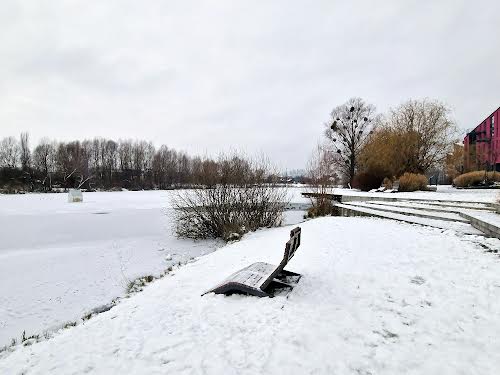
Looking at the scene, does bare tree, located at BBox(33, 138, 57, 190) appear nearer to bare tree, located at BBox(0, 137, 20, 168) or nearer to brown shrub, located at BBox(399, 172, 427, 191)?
bare tree, located at BBox(0, 137, 20, 168)

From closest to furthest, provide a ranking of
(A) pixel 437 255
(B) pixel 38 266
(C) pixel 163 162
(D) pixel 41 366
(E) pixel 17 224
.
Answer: (D) pixel 41 366
(A) pixel 437 255
(B) pixel 38 266
(E) pixel 17 224
(C) pixel 163 162

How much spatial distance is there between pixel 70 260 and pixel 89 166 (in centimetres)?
6654

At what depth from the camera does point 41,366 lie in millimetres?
2887

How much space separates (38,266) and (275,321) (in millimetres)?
8208

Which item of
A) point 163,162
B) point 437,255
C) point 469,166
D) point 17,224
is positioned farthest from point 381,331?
point 163,162

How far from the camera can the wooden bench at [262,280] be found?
396 cm

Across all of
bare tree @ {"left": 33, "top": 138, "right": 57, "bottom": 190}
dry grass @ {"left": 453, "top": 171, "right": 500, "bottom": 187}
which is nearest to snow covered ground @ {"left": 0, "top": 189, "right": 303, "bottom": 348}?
dry grass @ {"left": 453, "top": 171, "right": 500, "bottom": 187}

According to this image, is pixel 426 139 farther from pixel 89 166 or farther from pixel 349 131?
pixel 89 166

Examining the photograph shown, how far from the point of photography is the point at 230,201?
12633 mm

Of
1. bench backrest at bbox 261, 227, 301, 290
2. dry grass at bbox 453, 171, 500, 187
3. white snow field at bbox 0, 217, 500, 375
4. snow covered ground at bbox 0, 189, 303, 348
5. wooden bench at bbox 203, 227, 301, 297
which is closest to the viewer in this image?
white snow field at bbox 0, 217, 500, 375

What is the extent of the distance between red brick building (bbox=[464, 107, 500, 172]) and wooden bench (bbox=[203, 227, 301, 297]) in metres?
29.8

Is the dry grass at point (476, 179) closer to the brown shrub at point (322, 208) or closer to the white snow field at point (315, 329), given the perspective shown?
the brown shrub at point (322, 208)

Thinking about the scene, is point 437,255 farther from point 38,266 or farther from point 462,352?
point 38,266

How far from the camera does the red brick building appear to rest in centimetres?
3422
